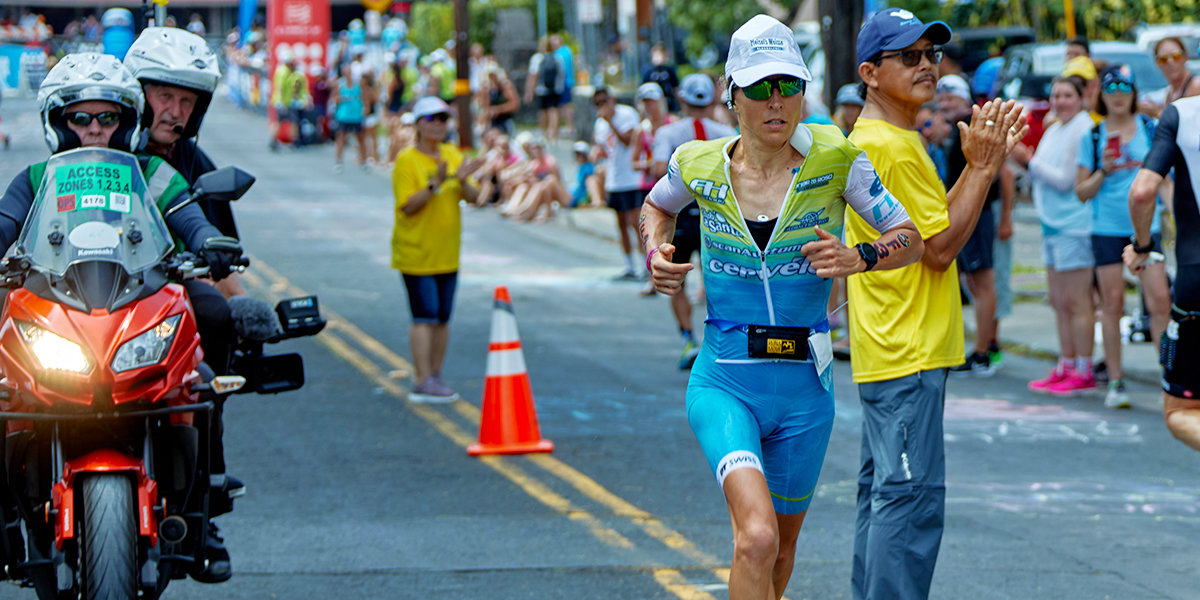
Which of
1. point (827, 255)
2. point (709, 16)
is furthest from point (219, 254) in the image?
point (709, 16)

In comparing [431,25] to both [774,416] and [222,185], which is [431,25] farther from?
[774,416]

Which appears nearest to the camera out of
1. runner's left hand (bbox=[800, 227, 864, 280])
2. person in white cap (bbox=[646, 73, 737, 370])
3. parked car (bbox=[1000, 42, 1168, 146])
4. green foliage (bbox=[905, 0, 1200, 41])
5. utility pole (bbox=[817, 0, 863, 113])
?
runner's left hand (bbox=[800, 227, 864, 280])

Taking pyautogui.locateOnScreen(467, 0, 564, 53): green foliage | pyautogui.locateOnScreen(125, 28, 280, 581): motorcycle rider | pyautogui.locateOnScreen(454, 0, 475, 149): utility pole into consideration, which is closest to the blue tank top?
pyautogui.locateOnScreen(454, 0, 475, 149): utility pole

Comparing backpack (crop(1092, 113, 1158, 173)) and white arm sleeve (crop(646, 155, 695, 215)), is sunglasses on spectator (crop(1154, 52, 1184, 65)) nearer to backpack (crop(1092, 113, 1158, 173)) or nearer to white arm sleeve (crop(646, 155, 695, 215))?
backpack (crop(1092, 113, 1158, 173))

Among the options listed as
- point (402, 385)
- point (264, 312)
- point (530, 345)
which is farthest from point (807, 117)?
point (264, 312)

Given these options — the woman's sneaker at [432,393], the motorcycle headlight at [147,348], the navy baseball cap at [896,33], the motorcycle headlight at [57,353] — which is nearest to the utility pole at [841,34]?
the woman's sneaker at [432,393]

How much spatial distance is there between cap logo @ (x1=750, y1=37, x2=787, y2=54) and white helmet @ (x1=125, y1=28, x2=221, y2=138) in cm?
262

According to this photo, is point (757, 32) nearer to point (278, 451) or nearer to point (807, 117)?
point (278, 451)

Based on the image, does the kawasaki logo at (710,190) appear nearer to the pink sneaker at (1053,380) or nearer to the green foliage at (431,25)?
the pink sneaker at (1053,380)

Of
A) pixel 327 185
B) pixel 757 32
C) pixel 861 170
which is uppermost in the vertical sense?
pixel 757 32

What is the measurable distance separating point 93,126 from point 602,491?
11.5 feet

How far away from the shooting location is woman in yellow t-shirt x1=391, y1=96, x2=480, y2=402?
10.6 metres

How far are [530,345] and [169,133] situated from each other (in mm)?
6665

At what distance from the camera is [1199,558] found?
6.78 meters
